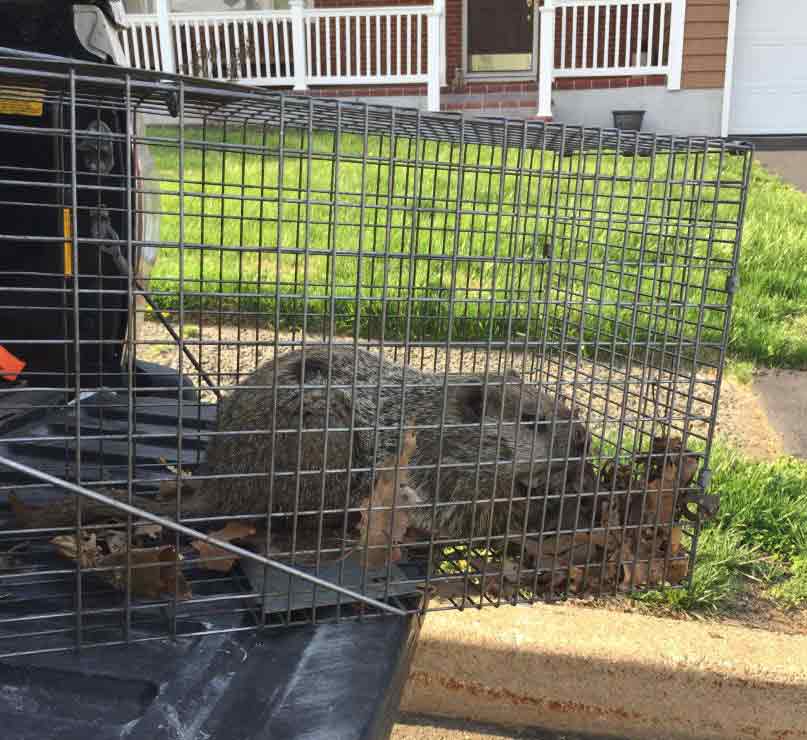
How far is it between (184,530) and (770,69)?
1718 centimetres

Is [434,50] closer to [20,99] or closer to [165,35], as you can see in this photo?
[165,35]

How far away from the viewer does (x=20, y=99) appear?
268 cm

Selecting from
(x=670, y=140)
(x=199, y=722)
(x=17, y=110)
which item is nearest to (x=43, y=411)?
(x=17, y=110)

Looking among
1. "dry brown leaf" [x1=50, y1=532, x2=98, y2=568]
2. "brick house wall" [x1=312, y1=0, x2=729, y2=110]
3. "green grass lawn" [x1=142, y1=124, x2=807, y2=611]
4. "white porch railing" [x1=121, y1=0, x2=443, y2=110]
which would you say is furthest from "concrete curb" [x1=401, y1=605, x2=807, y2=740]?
"brick house wall" [x1=312, y1=0, x2=729, y2=110]

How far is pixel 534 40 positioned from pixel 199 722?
1748 cm

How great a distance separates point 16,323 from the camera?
4215 millimetres

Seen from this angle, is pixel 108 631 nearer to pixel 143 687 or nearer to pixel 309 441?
pixel 143 687

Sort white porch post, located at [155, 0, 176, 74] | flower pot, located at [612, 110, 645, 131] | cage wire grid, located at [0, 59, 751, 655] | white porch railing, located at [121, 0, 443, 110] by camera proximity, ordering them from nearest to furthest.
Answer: cage wire grid, located at [0, 59, 751, 655], white porch railing, located at [121, 0, 443, 110], white porch post, located at [155, 0, 176, 74], flower pot, located at [612, 110, 645, 131]

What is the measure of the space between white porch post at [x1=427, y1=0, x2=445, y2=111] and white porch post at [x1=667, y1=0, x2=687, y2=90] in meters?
4.26

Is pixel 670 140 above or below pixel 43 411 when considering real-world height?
above

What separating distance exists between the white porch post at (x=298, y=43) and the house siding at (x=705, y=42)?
23.0ft

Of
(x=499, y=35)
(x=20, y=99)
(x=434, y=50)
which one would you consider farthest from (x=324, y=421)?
(x=499, y=35)

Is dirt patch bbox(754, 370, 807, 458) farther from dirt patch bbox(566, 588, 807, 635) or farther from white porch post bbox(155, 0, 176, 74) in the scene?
white porch post bbox(155, 0, 176, 74)

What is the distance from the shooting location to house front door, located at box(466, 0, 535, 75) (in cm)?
1816
